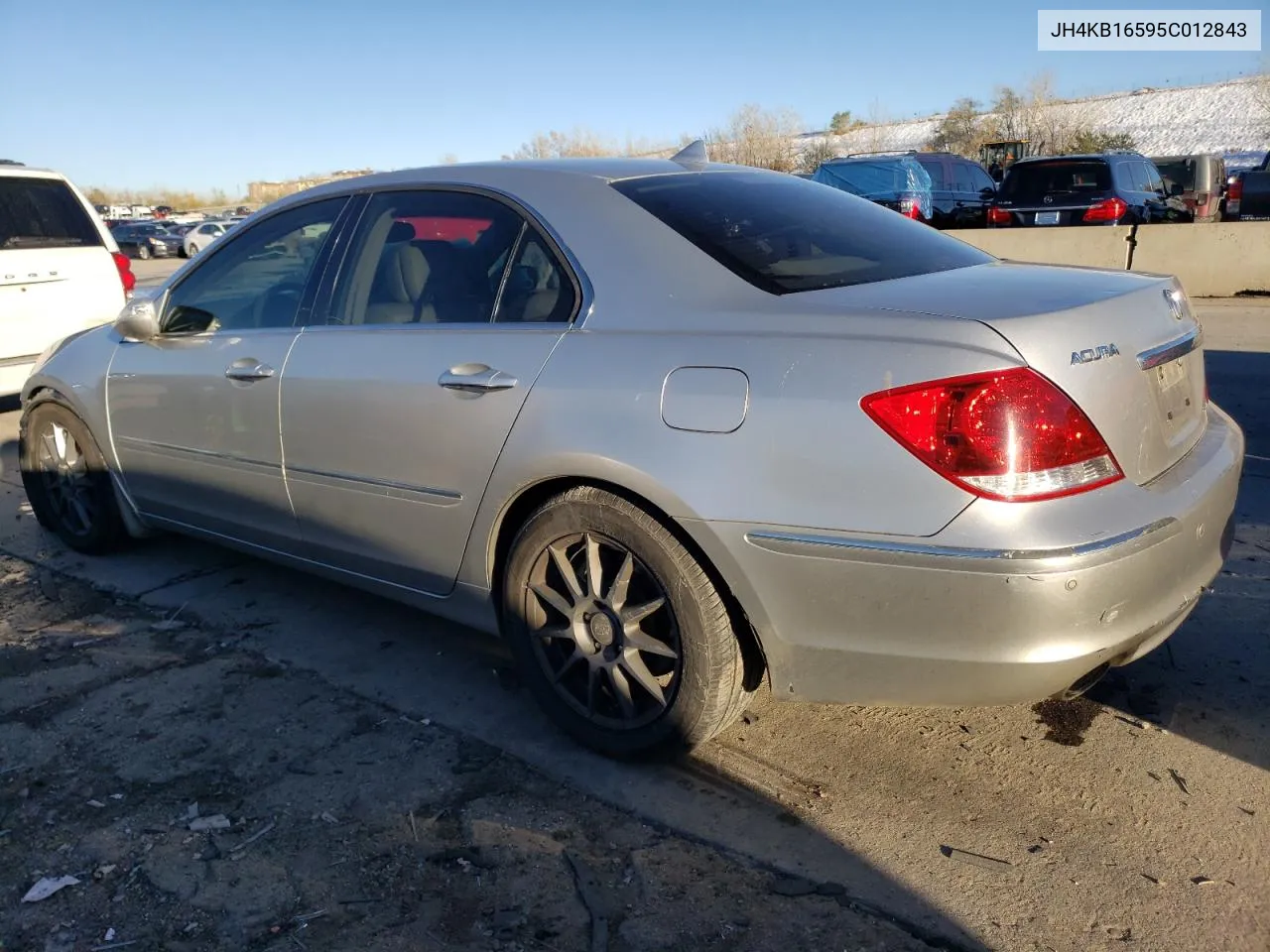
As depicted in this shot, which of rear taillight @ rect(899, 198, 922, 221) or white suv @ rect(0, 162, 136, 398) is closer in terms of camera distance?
white suv @ rect(0, 162, 136, 398)

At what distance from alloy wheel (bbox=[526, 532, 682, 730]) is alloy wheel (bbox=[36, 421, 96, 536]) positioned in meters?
2.75

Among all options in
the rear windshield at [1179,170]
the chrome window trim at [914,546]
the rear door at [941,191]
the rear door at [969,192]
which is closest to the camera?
the chrome window trim at [914,546]

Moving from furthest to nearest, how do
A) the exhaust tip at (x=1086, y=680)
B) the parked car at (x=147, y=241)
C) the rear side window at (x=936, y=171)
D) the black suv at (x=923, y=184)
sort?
the parked car at (x=147, y=241) < the rear side window at (x=936, y=171) < the black suv at (x=923, y=184) < the exhaust tip at (x=1086, y=680)

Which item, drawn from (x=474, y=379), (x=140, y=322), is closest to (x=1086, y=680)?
(x=474, y=379)

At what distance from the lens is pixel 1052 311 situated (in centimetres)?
231

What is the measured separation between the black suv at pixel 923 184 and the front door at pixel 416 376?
43.6ft

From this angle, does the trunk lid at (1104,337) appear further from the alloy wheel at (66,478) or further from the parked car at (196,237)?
the parked car at (196,237)

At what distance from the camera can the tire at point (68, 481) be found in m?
4.55

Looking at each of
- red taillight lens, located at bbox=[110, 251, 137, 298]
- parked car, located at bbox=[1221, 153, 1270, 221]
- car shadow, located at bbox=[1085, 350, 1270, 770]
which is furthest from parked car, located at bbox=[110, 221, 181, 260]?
car shadow, located at bbox=[1085, 350, 1270, 770]

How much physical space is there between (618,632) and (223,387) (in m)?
1.90

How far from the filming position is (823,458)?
2303mm

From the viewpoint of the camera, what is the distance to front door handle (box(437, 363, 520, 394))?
9.42ft

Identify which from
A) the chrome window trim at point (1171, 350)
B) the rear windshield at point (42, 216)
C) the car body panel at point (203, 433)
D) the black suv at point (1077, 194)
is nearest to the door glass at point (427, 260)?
the car body panel at point (203, 433)

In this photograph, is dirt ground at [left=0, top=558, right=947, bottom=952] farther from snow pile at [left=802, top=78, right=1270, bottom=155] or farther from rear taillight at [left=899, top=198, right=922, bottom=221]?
snow pile at [left=802, top=78, right=1270, bottom=155]
